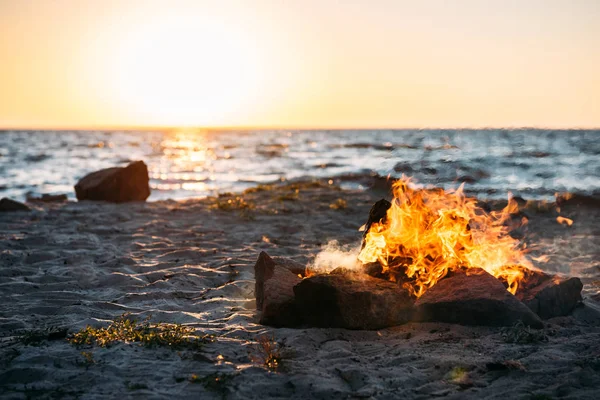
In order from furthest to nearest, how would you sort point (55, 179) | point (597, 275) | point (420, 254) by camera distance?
point (55, 179)
point (597, 275)
point (420, 254)

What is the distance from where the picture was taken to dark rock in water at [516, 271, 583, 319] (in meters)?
7.19

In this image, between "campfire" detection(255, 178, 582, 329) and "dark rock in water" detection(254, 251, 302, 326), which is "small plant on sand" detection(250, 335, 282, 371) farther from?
"campfire" detection(255, 178, 582, 329)

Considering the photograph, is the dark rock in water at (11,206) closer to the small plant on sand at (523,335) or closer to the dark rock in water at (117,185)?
the dark rock in water at (117,185)

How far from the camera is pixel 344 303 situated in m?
6.66

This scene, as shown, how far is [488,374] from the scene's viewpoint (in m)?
5.45

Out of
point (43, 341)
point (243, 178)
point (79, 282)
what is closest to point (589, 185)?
point (243, 178)

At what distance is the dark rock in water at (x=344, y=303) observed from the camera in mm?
6656

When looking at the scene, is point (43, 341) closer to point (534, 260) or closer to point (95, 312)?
point (95, 312)

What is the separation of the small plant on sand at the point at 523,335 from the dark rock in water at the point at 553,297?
0.73 m

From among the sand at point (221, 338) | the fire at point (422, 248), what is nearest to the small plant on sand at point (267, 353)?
the sand at point (221, 338)

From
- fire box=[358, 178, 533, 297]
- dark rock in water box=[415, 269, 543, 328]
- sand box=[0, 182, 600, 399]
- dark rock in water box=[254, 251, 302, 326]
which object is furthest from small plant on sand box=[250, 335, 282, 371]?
fire box=[358, 178, 533, 297]

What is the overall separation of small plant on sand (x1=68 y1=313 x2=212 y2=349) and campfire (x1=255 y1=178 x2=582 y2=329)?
1048mm

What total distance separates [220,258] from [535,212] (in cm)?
1043

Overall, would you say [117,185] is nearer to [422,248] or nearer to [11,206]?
[11,206]
